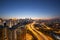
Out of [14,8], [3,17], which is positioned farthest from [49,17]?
[3,17]

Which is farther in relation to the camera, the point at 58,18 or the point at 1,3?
the point at 1,3

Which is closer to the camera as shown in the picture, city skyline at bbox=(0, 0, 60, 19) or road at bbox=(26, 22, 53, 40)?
road at bbox=(26, 22, 53, 40)

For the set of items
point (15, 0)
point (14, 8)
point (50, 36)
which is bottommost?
point (50, 36)

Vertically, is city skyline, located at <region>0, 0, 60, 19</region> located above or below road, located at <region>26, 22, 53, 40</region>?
above

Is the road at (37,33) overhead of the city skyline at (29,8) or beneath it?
beneath

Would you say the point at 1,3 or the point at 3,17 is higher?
the point at 1,3

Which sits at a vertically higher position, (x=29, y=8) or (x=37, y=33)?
(x=29, y=8)

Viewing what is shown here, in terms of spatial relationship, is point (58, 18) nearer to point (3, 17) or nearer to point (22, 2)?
point (22, 2)

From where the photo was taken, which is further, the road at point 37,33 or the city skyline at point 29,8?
the city skyline at point 29,8
